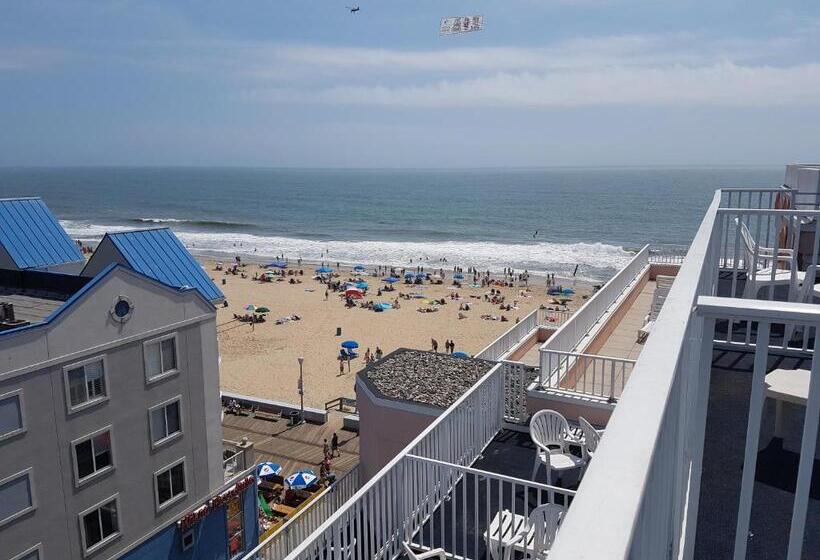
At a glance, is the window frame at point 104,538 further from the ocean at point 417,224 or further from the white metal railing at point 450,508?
the ocean at point 417,224

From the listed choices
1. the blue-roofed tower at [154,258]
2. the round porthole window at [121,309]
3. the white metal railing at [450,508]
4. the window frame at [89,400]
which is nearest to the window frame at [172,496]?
the window frame at [89,400]

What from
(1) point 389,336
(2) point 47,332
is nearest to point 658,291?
(2) point 47,332

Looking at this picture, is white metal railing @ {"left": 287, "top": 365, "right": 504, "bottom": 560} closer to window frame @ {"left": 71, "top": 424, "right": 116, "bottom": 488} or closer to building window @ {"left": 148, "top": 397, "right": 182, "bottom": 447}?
window frame @ {"left": 71, "top": 424, "right": 116, "bottom": 488}

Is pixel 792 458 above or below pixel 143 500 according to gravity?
above

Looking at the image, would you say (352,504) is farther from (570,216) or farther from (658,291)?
(570,216)

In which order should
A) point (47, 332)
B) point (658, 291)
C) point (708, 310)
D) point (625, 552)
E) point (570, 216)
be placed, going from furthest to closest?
point (570, 216) → point (658, 291) → point (47, 332) → point (708, 310) → point (625, 552)
